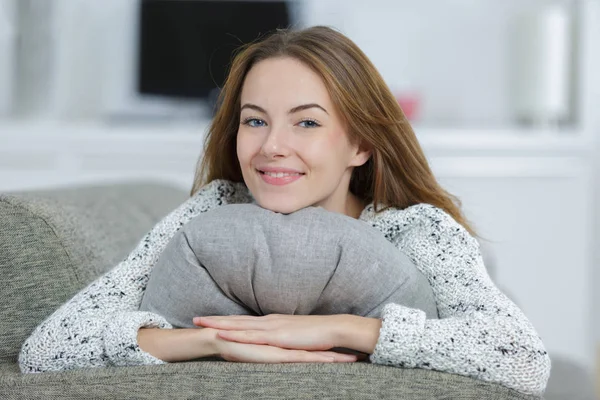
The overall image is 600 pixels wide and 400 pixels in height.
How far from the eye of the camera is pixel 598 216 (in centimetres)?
407

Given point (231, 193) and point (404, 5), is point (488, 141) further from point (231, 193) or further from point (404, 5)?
point (231, 193)

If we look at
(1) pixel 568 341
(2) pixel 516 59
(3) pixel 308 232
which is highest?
(2) pixel 516 59

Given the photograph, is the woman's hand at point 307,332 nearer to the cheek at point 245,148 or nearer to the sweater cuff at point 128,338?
the sweater cuff at point 128,338

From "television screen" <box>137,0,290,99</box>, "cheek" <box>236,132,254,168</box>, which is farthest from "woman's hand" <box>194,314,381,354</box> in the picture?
"television screen" <box>137,0,290,99</box>

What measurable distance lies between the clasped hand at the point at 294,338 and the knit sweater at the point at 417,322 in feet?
0.11

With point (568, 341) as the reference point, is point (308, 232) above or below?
above

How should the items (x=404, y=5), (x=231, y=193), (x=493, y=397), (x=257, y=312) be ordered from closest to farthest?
(x=493, y=397) → (x=257, y=312) → (x=231, y=193) → (x=404, y=5)

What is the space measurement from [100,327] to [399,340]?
0.46 metres

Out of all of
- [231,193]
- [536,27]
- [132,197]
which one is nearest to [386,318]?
[231,193]

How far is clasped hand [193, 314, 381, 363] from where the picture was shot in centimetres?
124

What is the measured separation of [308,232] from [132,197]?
3.36 feet

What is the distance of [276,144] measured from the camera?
148 centimetres

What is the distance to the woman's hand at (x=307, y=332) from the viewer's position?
1241mm

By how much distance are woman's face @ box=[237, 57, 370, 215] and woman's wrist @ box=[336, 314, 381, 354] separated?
0.30m
